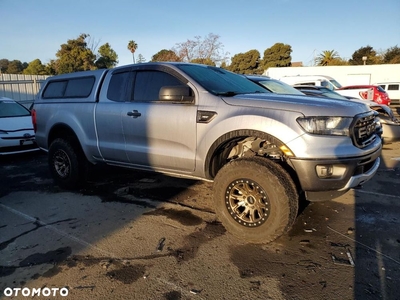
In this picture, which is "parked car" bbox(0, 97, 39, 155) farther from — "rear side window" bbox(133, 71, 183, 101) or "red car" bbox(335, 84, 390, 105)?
"red car" bbox(335, 84, 390, 105)

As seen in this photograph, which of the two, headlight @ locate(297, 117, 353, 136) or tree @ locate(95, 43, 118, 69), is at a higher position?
tree @ locate(95, 43, 118, 69)

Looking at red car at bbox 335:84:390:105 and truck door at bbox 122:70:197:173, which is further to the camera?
red car at bbox 335:84:390:105

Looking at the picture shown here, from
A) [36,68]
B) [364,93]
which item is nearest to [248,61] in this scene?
[36,68]

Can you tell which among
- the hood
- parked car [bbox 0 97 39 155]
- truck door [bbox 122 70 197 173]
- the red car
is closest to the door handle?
truck door [bbox 122 70 197 173]

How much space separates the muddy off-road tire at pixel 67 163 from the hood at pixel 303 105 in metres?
2.76

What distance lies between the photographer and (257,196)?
3.12m

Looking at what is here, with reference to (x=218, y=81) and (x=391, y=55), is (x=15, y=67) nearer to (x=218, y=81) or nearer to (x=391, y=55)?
(x=391, y=55)

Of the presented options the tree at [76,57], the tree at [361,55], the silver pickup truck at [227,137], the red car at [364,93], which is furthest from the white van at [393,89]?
the tree at [76,57]

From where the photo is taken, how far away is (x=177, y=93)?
3.48m

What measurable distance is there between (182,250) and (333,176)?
5.35 feet

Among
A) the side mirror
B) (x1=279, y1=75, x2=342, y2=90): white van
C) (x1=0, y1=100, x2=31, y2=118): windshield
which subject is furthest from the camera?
(x1=279, y1=75, x2=342, y2=90): white van

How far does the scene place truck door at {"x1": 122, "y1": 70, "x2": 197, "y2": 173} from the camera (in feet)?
11.7

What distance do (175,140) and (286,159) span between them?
1.31 meters

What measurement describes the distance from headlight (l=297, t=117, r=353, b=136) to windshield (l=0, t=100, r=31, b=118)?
7.79m
